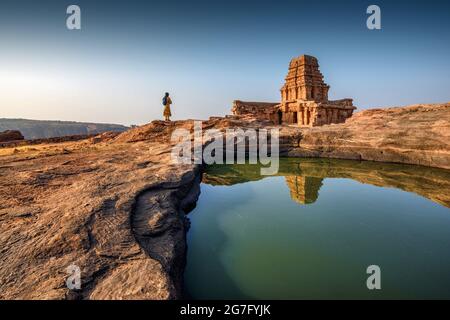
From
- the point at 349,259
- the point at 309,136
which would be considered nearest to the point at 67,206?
the point at 349,259

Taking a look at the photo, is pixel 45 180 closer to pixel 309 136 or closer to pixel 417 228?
pixel 417 228

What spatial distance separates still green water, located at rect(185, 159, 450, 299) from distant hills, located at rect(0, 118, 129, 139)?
63.1 m

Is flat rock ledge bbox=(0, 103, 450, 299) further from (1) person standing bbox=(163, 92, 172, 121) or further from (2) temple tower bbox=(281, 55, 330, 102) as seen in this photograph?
(2) temple tower bbox=(281, 55, 330, 102)

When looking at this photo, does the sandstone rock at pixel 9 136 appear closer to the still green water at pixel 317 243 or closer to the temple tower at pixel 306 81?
the still green water at pixel 317 243

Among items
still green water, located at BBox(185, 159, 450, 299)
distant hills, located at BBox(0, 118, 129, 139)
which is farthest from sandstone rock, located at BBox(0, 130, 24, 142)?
distant hills, located at BBox(0, 118, 129, 139)

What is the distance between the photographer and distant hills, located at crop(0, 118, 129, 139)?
62969 millimetres

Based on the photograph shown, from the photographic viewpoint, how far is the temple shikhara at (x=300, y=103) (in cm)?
2622

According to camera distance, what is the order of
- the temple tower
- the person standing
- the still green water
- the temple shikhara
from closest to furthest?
1. the still green water
2. the person standing
3. the temple shikhara
4. the temple tower

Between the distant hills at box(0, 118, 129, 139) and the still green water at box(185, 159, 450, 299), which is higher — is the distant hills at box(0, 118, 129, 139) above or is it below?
above

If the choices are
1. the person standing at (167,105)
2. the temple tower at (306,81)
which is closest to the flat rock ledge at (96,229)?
the person standing at (167,105)

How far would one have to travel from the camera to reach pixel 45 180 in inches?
210

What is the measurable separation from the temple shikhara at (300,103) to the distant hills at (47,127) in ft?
145

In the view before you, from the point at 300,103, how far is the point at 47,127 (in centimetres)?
7004
